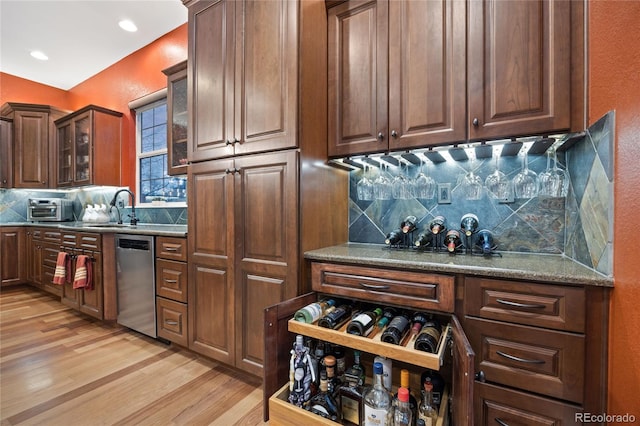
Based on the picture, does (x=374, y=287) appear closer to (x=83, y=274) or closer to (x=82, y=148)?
(x=83, y=274)

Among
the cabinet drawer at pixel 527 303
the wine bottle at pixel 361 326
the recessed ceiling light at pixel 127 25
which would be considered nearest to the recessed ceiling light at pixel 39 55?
the recessed ceiling light at pixel 127 25

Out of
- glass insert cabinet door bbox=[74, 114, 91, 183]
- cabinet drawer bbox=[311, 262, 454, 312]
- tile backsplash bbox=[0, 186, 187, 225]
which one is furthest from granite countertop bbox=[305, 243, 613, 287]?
glass insert cabinet door bbox=[74, 114, 91, 183]

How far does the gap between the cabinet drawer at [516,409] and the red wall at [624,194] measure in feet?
0.47

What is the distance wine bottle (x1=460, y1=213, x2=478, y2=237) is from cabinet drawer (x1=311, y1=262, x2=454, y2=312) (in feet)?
1.53

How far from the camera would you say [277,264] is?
1.61m

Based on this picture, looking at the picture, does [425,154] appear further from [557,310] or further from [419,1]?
[557,310]

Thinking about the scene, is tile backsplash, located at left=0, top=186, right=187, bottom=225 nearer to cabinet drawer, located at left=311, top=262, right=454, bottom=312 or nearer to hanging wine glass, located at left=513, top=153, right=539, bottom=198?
cabinet drawer, located at left=311, top=262, right=454, bottom=312

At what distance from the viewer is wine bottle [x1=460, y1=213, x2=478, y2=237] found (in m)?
1.53

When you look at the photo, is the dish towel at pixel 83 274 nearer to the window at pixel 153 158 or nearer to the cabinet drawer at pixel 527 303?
the window at pixel 153 158

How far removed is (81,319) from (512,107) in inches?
162

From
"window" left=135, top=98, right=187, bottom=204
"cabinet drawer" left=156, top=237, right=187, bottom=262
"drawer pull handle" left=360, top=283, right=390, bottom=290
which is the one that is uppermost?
"window" left=135, top=98, right=187, bottom=204

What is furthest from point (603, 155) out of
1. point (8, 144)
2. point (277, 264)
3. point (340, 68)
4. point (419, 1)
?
point (8, 144)

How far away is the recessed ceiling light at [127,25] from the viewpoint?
9.71 feet

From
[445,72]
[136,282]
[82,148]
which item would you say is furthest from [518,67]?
[82,148]
